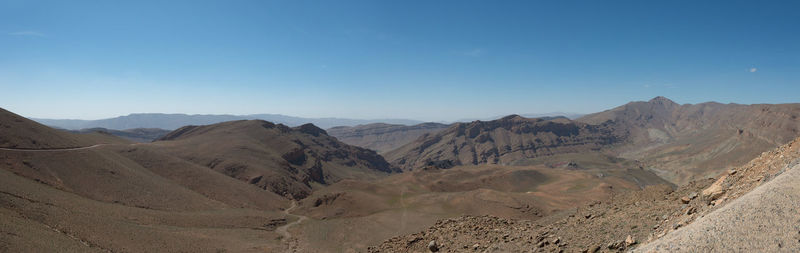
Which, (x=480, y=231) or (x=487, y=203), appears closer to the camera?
(x=480, y=231)

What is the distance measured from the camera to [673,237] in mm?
10234

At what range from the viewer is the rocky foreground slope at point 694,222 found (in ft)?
30.4

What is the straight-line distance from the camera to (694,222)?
35.9 ft

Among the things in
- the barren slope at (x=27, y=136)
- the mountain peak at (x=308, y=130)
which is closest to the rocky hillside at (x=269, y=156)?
the mountain peak at (x=308, y=130)

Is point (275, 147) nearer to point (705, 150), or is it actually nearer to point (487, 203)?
point (487, 203)

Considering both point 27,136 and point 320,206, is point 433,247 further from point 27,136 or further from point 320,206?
point 27,136

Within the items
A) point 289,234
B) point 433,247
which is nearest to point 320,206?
point 289,234

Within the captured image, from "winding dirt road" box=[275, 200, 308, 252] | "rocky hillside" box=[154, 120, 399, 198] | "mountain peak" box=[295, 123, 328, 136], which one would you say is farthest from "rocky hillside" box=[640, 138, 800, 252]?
"mountain peak" box=[295, 123, 328, 136]

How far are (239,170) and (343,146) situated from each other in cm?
9488


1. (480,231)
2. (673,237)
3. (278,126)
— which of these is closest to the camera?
(673,237)

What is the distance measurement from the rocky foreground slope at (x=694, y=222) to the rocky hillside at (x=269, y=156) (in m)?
70.3

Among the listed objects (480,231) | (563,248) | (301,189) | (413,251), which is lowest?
(301,189)

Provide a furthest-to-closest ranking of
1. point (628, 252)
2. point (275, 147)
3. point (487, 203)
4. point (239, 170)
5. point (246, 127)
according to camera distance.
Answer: point (246, 127) → point (275, 147) → point (239, 170) → point (487, 203) → point (628, 252)

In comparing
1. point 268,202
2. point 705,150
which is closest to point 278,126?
point 268,202
